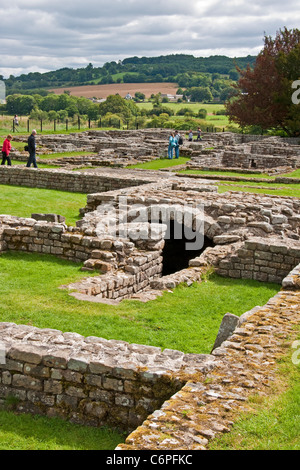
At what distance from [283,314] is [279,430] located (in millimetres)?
2945

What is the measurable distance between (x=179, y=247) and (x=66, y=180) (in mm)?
8506

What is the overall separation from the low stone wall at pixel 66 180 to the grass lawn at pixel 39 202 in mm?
558

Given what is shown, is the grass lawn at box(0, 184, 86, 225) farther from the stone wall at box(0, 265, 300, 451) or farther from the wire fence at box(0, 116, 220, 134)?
the wire fence at box(0, 116, 220, 134)

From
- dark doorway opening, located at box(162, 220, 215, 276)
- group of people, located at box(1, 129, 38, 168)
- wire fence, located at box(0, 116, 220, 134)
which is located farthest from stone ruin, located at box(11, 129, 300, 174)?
dark doorway opening, located at box(162, 220, 215, 276)

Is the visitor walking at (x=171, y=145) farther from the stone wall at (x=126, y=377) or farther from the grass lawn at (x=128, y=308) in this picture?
the stone wall at (x=126, y=377)

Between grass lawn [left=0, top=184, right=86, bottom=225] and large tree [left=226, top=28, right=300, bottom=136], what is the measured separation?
26717 millimetres

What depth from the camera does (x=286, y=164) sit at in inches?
1236

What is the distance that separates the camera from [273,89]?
153ft

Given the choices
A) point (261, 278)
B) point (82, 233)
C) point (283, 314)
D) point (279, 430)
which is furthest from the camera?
point (82, 233)

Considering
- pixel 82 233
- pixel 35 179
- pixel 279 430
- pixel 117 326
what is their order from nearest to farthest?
pixel 279 430, pixel 117 326, pixel 82 233, pixel 35 179

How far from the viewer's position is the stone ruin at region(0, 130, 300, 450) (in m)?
5.34
